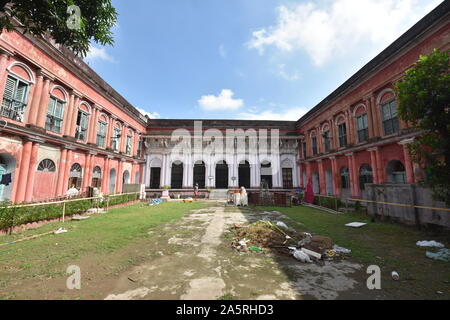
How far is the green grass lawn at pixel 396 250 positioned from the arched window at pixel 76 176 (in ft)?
43.8

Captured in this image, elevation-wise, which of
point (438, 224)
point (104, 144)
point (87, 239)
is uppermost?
point (104, 144)

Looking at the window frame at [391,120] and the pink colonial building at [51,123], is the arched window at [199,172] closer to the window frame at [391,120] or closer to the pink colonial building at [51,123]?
the pink colonial building at [51,123]

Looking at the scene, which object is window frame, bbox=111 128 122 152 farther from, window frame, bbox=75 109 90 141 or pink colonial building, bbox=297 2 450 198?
pink colonial building, bbox=297 2 450 198

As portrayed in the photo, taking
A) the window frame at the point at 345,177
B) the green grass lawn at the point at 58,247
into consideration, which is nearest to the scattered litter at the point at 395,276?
the green grass lawn at the point at 58,247

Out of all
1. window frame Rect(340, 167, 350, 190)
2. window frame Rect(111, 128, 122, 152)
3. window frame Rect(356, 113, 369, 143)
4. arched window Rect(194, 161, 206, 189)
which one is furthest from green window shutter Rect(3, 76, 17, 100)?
window frame Rect(340, 167, 350, 190)

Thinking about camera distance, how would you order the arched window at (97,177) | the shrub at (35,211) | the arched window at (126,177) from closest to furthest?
the shrub at (35,211)
the arched window at (97,177)
the arched window at (126,177)

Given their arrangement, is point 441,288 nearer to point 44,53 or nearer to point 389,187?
point 389,187

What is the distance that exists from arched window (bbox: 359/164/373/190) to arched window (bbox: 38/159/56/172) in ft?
62.7

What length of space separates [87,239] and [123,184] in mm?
12825


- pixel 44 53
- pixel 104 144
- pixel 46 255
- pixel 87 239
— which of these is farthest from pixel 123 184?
pixel 46 255

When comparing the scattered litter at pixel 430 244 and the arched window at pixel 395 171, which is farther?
the arched window at pixel 395 171

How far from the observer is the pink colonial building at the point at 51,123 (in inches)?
320

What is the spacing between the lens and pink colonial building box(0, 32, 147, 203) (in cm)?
812
